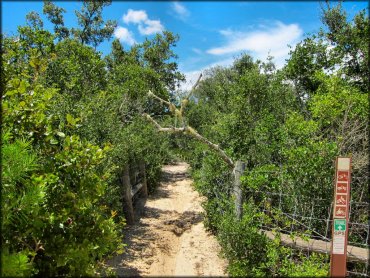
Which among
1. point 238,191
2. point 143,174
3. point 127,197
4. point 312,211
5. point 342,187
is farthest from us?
point 143,174

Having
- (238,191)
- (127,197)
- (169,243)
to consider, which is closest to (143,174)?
(127,197)

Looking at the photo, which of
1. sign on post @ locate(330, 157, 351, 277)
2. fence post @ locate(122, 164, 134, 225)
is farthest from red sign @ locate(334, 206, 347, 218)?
fence post @ locate(122, 164, 134, 225)

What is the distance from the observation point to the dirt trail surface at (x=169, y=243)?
598 centimetres

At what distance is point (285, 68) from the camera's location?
28.9ft

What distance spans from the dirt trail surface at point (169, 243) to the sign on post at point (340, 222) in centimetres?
161

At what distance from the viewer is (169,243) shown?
771cm

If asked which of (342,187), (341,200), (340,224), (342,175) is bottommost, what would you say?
(340,224)

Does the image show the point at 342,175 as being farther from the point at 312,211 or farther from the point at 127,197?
the point at 127,197

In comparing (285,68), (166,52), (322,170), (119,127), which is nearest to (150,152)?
(119,127)

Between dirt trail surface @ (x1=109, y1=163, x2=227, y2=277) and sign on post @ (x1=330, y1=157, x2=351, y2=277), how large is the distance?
1605 millimetres

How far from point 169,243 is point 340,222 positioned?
Answer: 4.52 metres

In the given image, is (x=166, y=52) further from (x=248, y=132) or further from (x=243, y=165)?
(x=243, y=165)

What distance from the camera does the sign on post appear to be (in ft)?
12.5

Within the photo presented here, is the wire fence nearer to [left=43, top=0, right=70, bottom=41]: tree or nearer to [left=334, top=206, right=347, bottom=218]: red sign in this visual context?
[left=334, top=206, right=347, bottom=218]: red sign
